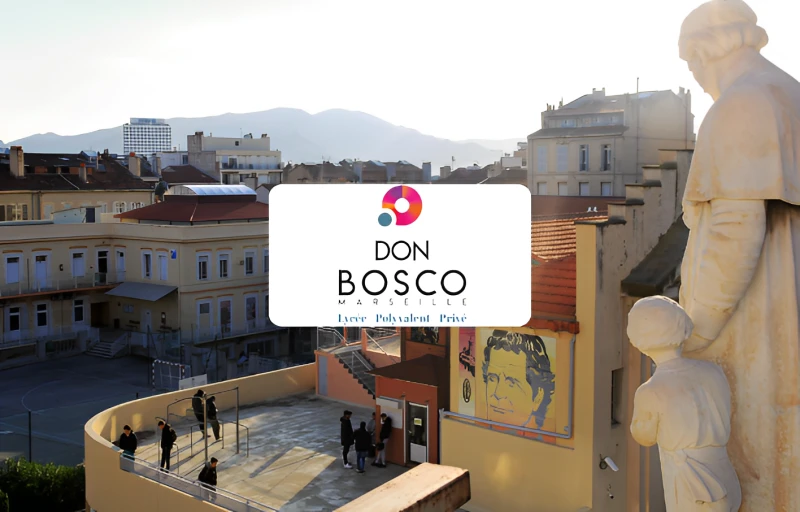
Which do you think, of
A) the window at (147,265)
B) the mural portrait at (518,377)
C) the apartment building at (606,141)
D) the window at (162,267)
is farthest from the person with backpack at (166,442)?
the window at (147,265)

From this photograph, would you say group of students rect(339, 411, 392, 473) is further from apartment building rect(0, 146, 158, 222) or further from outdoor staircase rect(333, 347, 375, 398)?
apartment building rect(0, 146, 158, 222)

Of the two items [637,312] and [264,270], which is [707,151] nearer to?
[637,312]

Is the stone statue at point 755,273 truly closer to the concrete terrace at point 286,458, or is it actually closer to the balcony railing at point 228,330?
the concrete terrace at point 286,458

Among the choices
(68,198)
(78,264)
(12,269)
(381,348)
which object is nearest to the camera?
(381,348)

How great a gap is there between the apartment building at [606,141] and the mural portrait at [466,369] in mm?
22753

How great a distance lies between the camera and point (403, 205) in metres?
Answer: 21.5

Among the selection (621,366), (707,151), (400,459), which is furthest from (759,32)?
(400,459)

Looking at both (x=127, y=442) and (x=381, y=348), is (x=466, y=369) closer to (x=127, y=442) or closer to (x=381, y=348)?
(x=127, y=442)

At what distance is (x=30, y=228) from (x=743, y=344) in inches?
1734

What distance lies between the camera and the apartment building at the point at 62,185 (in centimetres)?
5372

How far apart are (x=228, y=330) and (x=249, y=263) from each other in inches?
156

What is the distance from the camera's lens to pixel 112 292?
45969 mm

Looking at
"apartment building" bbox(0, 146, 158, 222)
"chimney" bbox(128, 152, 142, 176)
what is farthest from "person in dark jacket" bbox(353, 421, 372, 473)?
"chimney" bbox(128, 152, 142, 176)

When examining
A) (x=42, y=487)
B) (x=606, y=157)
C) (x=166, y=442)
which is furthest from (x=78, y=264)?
(x=166, y=442)
